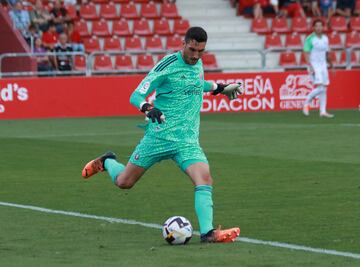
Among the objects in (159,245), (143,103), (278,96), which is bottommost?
(278,96)

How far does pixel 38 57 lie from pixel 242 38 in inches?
329

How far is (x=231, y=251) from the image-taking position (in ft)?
32.5

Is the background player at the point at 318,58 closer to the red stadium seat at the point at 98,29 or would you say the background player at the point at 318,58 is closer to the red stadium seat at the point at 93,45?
the red stadium seat at the point at 93,45

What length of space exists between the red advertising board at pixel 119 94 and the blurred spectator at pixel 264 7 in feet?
17.7

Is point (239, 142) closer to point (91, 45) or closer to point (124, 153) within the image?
point (124, 153)

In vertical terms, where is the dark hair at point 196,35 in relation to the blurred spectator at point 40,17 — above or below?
above

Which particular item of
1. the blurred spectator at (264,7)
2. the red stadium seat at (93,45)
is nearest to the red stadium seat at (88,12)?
the red stadium seat at (93,45)

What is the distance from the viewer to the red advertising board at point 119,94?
98.2 feet

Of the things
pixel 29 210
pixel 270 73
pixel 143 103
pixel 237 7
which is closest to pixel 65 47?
pixel 270 73

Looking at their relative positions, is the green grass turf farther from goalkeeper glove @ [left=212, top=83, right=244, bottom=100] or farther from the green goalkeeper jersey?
goalkeeper glove @ [left=212, top=83, right=244, bottom=100]

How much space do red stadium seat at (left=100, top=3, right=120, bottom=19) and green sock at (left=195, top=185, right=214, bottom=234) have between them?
25411mm

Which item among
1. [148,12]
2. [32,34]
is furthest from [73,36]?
[148,12]

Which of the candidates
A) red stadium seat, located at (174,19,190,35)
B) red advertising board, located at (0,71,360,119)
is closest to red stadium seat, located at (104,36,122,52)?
red stadium seat, located at (174,19,190,35)

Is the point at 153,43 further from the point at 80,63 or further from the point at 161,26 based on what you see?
the point at 80,63
